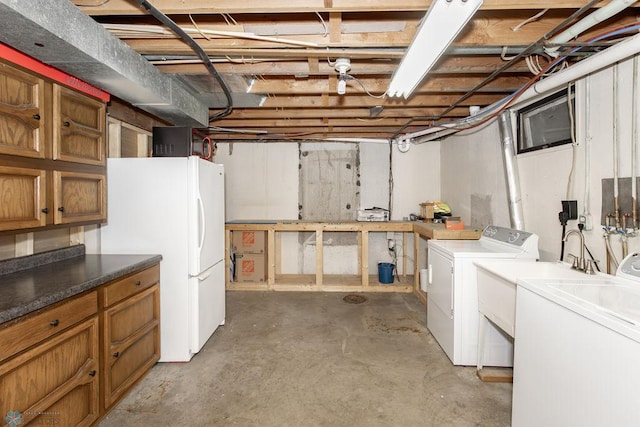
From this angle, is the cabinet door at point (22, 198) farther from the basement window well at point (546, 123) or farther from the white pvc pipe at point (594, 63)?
the basement window well at point (546, 123)

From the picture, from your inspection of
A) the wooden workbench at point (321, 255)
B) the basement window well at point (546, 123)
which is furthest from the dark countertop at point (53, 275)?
the basement window well at point (546, 123)

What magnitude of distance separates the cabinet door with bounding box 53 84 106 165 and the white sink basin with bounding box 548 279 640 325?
2.95 metres

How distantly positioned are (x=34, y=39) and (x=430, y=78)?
100 inches

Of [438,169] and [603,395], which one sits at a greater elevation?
[438,169]

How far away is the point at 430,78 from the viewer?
2.47 metres

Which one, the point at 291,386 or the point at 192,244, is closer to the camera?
the point at 291,386

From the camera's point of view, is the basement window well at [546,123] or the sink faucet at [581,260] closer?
the sink faucet at [581,260]

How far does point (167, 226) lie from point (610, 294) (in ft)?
9.37

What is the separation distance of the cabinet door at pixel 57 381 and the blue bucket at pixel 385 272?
11.3 ft

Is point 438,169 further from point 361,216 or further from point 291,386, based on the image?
point 291,386

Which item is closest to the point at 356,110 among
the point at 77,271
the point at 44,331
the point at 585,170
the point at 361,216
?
the point at 361,216

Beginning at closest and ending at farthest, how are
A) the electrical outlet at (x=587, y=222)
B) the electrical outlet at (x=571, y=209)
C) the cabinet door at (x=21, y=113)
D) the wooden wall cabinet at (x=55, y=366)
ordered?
the wooden wall cabinet at (x=55, y=366), the cabinet door at (x=21, y=113), the electrical outlet at (x=587, y=222), the electrical outlet at (x=571, y=209)

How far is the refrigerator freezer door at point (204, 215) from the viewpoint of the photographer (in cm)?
243

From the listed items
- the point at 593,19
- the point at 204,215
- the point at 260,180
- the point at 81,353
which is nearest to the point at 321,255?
the point at 260,180
